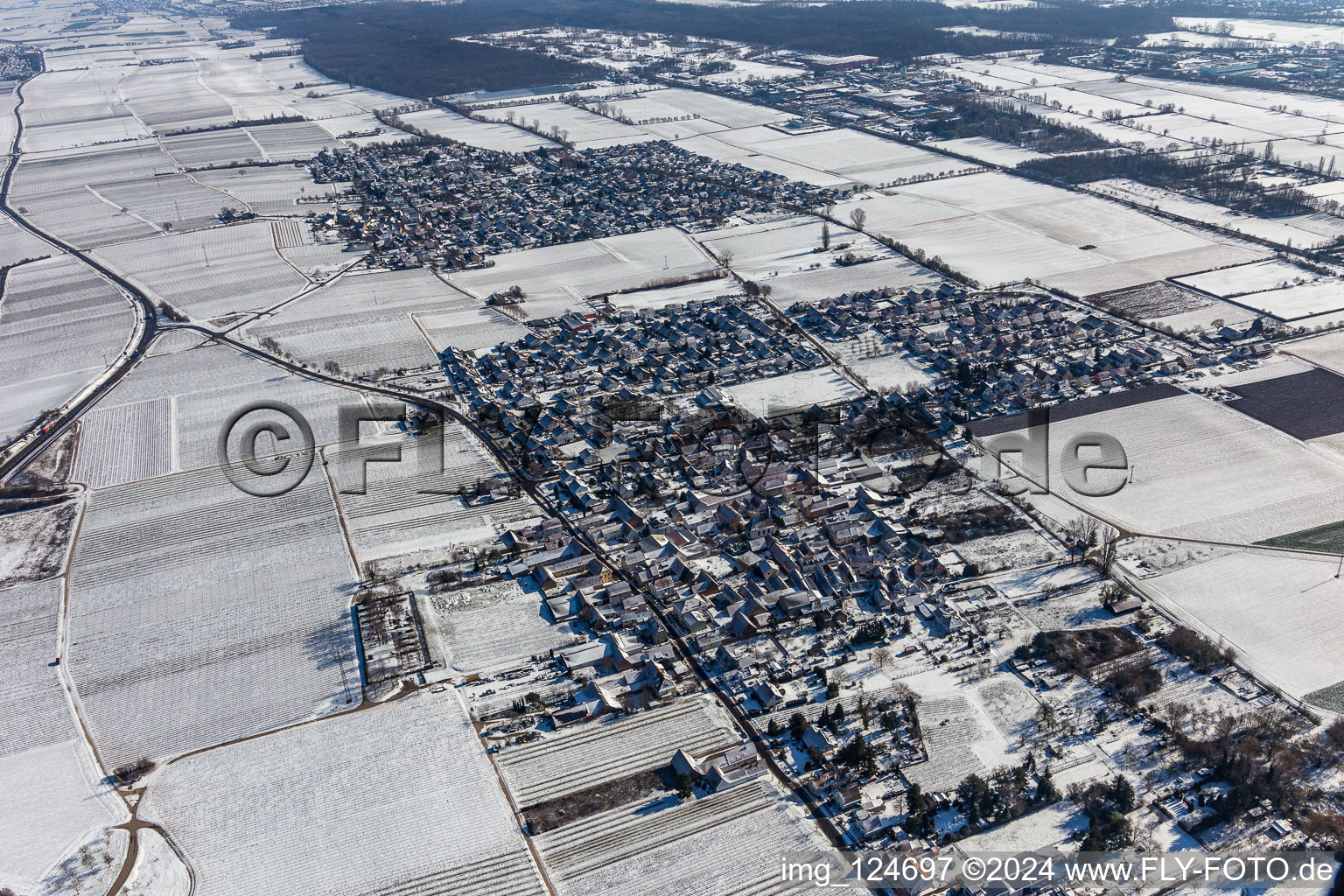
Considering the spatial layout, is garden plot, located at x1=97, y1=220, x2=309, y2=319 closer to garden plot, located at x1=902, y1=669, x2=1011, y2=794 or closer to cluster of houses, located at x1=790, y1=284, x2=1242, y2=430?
Answer: cluster of houses, located at x1=790, y1=284, x2=1242, y2=430

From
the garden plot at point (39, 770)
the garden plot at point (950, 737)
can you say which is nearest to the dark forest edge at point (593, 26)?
the garden plot at point (39, 770)

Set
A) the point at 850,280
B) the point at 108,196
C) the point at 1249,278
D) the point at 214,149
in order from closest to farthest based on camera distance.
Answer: the point at 1249,278
the point at 850,280
the point at 108,196
the point at 214,149

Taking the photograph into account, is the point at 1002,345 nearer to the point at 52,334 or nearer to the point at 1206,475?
the point at 1206,475

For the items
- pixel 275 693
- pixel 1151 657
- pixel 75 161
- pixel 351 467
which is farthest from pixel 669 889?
pixel 75 161

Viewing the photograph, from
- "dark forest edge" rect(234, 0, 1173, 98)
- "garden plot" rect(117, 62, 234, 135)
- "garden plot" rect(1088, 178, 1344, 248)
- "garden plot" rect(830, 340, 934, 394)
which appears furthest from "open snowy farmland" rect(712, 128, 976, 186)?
"garden plot" rect(117, 62, 234, 135)

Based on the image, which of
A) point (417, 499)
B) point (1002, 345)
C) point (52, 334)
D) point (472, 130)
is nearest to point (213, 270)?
point (52, 334)

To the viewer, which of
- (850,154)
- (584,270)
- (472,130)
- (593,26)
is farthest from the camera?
(593,26)
